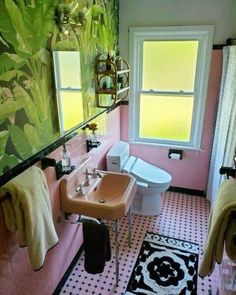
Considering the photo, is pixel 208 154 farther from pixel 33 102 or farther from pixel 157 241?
pixel 33 102

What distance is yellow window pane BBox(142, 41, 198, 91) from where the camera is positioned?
2822 mm

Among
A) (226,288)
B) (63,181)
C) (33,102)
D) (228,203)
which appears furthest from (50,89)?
(226,288)

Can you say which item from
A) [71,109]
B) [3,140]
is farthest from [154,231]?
[3,140]

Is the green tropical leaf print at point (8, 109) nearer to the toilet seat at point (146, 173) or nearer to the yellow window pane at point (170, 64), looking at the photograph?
the toilet seat at point (146, 173)

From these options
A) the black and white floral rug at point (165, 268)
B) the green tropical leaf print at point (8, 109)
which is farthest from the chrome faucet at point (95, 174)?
the green tropical leaf print at point (8, 109)

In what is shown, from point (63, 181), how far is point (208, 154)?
6.54ft

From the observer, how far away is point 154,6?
2688 mm

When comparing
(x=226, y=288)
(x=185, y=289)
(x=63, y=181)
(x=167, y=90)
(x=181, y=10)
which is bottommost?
(x=185, y=289)

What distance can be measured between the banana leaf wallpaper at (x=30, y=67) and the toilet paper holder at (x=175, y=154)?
1809 mm

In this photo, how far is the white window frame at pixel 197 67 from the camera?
2674 mm

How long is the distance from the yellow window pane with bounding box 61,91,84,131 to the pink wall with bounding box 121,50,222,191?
1.27 m

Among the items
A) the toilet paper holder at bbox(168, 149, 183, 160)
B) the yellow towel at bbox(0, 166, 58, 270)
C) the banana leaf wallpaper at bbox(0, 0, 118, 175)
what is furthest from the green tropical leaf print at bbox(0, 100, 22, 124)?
the toilet paper holder at bbox(168, 149, 183, 160)

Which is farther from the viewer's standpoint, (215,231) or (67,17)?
(67,17)

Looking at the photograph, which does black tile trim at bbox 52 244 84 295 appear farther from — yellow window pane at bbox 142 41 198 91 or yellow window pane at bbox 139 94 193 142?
yellow window pane at bbox 142 41 198 91
